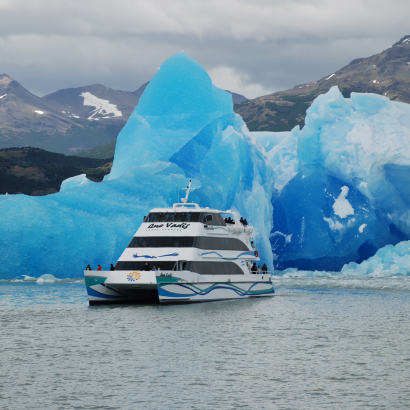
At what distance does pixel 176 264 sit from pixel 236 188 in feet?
68.3

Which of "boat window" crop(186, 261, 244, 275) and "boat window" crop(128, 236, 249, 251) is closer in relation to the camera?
"boat window" crop(186, 261, 244, 275)

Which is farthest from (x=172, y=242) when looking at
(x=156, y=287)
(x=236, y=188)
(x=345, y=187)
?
(x=345, y=187)

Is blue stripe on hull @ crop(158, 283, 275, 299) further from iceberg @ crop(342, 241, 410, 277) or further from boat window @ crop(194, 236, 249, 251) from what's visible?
iceberg @ crop(342, 241, 410, 277)

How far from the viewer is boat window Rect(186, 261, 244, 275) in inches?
1313

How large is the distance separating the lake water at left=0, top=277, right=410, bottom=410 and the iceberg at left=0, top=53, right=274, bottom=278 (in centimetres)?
1121

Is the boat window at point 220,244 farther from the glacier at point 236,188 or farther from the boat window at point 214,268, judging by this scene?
the glacier at point 236,188

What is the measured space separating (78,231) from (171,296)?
15.6 m

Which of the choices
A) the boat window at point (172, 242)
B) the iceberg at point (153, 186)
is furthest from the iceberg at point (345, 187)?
the boat window at point (172, 242)

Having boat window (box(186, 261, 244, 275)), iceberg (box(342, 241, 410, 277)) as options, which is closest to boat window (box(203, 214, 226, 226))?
boat window (box(186, 261, 244, 275))

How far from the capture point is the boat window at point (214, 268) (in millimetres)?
33344

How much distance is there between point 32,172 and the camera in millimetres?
142375

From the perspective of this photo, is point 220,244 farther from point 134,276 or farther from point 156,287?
point 134,276

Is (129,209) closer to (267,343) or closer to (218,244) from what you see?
(218,244)

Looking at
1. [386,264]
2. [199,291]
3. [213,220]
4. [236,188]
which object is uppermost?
[236,188]
